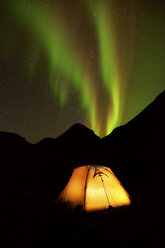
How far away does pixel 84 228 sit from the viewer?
17.3 feet

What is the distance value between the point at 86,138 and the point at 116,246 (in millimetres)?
72994

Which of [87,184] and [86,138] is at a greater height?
[86,138]

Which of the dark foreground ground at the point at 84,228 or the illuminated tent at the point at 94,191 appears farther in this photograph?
the illuminated tent at the point at 94,191

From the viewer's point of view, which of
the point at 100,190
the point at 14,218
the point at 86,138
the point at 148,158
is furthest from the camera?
the point at 86,138

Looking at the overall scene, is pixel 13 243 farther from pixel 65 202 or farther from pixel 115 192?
pixel 115 192

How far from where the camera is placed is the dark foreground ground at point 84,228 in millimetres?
4363

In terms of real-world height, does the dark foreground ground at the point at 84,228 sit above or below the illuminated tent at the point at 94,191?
below

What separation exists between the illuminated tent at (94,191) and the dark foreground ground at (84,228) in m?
0.37

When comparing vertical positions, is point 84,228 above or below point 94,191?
below

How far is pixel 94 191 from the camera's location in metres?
7.82

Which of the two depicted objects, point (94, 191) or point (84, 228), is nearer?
point (84, 228)

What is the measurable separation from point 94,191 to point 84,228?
2.58m

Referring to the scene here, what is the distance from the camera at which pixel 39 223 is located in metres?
6.02

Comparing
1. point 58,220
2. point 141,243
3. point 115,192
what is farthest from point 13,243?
point 115,192
